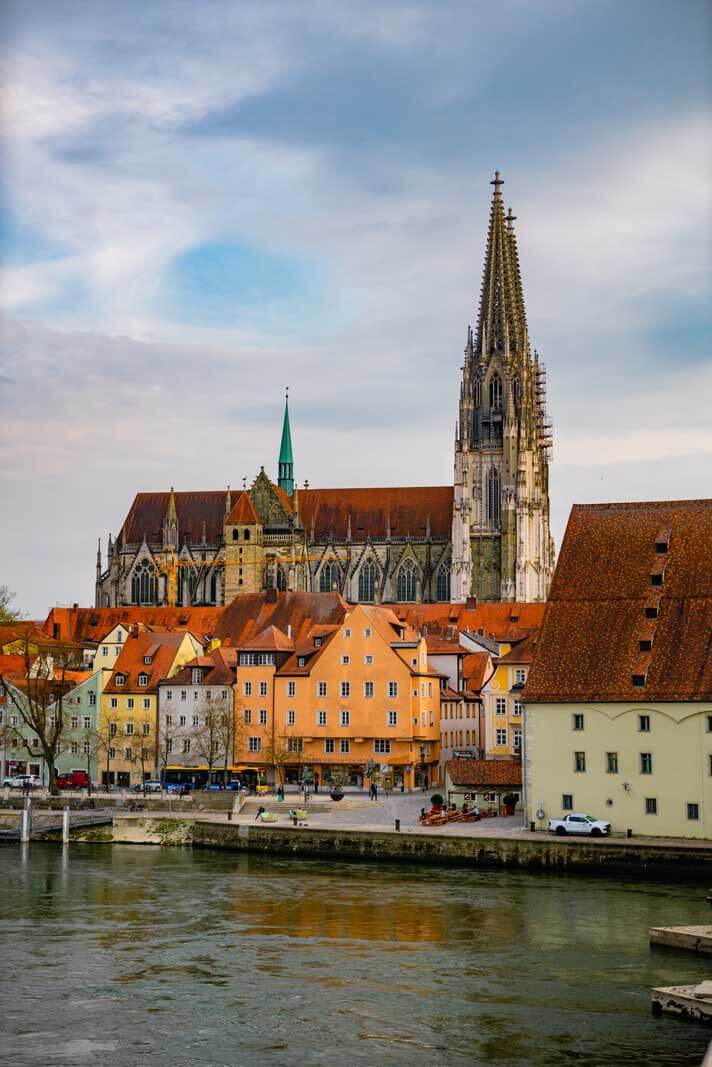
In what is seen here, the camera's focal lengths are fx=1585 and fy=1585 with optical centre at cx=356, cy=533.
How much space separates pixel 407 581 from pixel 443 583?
4444 mm

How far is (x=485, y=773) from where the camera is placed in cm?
7306

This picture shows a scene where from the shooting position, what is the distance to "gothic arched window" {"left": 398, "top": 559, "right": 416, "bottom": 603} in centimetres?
17638

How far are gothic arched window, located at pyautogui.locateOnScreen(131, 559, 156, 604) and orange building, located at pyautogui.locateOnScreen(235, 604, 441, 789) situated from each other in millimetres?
92565

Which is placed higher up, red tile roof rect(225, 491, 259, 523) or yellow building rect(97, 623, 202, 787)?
red tile roof rect(225, 491, 259, 523)

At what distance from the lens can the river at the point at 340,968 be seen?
3331cm

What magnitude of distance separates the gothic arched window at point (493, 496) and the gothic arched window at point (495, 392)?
8098mm

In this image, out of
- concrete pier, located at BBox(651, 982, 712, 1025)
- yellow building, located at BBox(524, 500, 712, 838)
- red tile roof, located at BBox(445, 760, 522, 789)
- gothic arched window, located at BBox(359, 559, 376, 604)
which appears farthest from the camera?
gothic arched window, located at BBox(359, 559, 376, 604)

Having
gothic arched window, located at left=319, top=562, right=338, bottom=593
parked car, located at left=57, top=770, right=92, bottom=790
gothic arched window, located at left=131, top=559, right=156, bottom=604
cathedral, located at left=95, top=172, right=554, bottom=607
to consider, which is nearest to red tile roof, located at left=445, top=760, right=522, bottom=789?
parked car, located at left=57, top=770, right=92, bottom=790

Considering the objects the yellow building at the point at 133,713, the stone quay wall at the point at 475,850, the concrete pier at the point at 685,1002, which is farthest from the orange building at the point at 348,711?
the concrete pier at the point at 685,1002

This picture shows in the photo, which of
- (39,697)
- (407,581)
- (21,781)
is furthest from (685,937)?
(407,581)

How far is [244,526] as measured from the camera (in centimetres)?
17938

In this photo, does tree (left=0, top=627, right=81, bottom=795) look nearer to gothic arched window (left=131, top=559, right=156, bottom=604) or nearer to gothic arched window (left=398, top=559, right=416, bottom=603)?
gothic arched window (left=398, top=559, right=416, bottom=603)

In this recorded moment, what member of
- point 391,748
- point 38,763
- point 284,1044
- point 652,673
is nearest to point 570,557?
point 652,673

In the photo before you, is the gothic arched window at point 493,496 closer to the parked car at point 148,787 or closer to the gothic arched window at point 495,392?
the gothic arched window at point 495,392
